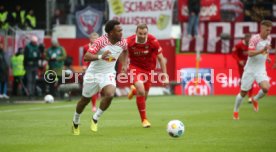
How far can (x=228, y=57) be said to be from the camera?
120 feet

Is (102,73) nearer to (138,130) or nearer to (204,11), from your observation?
(138,130)

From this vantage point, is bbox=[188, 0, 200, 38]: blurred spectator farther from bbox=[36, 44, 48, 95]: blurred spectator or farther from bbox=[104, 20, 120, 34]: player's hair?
bbox=[104, 20, 120, 34]: player's hair

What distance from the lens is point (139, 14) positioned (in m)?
35.0

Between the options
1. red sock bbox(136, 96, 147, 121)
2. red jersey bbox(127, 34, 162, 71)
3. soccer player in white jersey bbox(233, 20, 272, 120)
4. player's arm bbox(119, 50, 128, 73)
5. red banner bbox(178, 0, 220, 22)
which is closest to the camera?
player's arm bbox(119, 50, 128, 73)

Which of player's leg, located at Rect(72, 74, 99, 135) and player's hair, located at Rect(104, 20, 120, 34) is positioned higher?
player's hair, located at Rect(104, 20, 120, 34)

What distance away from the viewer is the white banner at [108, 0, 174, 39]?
34.8 meters

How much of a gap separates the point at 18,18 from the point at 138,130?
67.2 ft

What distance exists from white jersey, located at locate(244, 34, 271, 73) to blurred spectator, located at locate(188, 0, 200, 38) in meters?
13.0

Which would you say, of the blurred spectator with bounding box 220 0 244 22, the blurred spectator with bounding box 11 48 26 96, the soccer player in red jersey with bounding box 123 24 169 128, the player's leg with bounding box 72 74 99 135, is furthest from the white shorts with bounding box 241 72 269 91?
the blurred spectator with bounding box 11 48 26 96

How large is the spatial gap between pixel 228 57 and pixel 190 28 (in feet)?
7.56

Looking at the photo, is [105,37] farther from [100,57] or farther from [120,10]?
[120,10]

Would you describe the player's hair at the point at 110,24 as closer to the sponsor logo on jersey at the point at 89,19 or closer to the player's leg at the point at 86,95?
the player's leg at the point at 86,95

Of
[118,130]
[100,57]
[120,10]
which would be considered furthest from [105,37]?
[120,10]

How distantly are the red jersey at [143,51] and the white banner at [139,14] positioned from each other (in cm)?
1555
